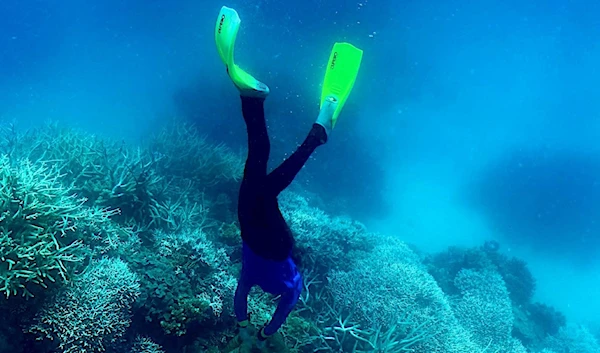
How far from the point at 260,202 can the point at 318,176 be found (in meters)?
14.0

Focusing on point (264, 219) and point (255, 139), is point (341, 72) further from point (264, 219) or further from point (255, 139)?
point (264, 219)

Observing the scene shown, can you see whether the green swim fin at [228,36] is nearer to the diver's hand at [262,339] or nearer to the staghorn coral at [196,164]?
the diver's hand at [262,339]

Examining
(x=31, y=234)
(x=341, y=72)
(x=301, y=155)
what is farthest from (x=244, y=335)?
(x=341, y=72)

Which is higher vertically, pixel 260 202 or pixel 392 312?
pixel 260 202

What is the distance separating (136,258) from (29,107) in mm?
29793

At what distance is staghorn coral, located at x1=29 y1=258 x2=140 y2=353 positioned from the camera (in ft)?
11.2

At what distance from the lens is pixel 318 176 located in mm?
17422

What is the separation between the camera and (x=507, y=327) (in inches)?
328

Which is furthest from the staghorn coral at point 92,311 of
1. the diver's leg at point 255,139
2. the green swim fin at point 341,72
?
the green swim fin at point 341,72

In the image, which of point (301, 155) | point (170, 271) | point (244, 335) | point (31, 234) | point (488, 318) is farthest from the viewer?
point (488, 318)

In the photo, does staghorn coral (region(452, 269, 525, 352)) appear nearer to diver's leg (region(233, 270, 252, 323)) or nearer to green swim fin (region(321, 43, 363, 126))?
diver's leg (region(233, 270, 252, 323))

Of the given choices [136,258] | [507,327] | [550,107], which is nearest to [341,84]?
[136,258]

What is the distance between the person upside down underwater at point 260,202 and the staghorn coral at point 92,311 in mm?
1232

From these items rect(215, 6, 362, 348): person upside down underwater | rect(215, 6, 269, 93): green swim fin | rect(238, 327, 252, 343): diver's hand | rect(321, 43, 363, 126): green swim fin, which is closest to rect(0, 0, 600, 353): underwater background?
rect(238, 327, 252, 343): diver's hand
